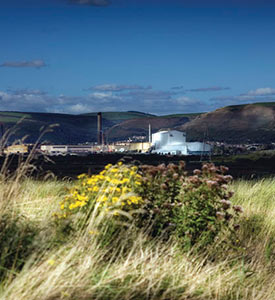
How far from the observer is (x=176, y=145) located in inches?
4186

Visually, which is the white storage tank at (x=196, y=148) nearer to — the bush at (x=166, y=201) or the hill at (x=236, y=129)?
the hill at (x=236, y=129)

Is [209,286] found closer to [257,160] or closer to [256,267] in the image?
[256,267]

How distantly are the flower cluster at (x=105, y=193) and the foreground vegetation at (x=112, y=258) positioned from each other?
0.03 m

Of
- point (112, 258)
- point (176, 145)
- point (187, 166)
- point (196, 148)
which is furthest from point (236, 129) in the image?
point (112, 258)

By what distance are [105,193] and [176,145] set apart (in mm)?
98747

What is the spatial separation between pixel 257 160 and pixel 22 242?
243 feet

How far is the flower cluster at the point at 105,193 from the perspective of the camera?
7.85m

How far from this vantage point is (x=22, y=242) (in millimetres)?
6582

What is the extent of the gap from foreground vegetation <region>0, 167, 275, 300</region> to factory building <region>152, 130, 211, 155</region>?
95538mm

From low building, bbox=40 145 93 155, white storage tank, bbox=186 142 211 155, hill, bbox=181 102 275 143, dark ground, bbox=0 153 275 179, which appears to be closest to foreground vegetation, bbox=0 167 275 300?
dark ground, bbox=0 153 275 179

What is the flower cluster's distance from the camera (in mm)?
7852

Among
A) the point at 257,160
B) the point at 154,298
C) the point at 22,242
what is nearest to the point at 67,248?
the point at 22,242

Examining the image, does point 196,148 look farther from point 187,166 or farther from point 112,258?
point 112,258

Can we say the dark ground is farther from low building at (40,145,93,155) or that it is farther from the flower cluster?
low building at (40,145,93,155)
